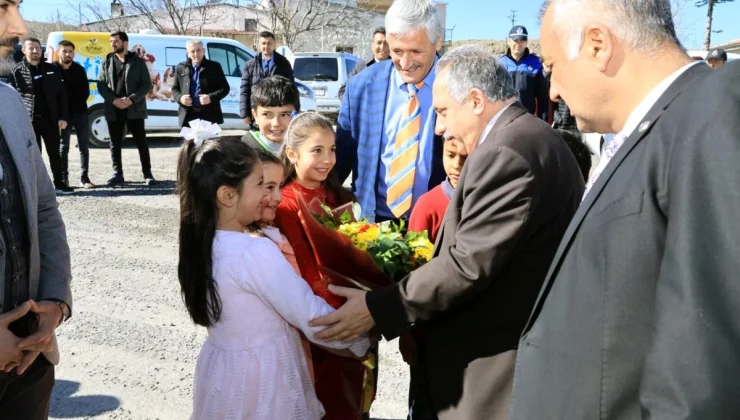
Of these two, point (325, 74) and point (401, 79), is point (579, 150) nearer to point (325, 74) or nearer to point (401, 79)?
point (401, 79)

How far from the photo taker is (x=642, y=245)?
122 cm

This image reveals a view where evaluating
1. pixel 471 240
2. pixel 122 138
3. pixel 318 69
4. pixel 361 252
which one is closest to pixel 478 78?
pixel 471 240

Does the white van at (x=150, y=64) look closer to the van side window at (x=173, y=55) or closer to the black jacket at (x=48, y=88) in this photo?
the van side window at (x=173, y=55)

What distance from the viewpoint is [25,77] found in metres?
9.00

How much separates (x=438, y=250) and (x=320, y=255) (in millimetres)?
515

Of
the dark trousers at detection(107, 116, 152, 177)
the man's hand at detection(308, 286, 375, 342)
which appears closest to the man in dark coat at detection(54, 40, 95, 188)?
the dark trousers at detection(107, 116, 152, 177)

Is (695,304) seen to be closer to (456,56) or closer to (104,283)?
(456,56)

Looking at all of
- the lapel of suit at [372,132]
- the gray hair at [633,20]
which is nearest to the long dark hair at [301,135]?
the lapel of suit at [372,132]

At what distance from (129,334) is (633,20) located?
438cm

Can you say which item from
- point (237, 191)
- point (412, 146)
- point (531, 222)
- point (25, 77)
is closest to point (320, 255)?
point (237, 191)

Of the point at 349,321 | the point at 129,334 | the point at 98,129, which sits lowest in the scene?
the point at 129,334

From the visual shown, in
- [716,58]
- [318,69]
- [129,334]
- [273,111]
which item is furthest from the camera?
[318,69]

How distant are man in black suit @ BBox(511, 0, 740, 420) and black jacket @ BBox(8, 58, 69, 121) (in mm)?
9046

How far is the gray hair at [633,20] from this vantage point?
4.71ft
